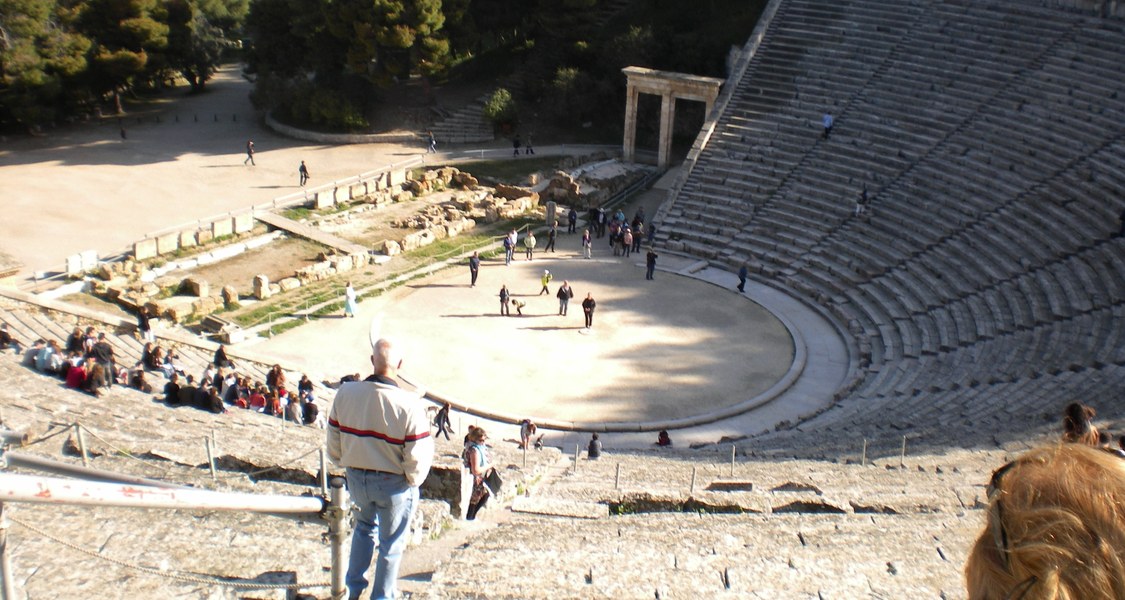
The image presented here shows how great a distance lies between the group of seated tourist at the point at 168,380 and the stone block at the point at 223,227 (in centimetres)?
1030

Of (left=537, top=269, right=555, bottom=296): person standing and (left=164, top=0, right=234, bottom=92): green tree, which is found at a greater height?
(left=164, top=0, right=234, bottom=92): green tree

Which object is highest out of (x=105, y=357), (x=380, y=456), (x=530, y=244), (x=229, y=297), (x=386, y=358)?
(x=386, y=358)

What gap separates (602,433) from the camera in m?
20.9

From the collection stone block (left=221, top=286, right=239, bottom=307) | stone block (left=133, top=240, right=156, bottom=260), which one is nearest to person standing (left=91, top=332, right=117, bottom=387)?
stone block (left=221, top=286, right=239, bottom=307)

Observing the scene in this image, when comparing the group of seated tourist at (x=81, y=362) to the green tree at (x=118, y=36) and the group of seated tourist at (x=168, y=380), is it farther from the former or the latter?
the green tree at (x=118, y=36)

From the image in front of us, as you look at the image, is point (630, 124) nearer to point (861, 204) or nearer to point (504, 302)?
point (861, 204)

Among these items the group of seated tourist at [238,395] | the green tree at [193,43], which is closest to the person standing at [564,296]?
the group of seated tourist at [238,395]

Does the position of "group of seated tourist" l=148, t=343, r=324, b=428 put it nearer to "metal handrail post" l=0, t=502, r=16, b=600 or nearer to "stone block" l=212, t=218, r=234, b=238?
"stone block" l=212, t=218, r=234, b=238

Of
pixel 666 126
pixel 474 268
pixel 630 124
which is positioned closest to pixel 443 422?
pixel 474 268

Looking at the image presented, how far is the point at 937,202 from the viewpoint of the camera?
27.2 m

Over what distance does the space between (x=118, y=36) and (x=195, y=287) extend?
891 inches

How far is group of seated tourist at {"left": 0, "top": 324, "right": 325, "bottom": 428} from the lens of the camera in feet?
56.7

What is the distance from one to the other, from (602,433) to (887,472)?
26.6 ft

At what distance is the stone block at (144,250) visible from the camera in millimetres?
28734
